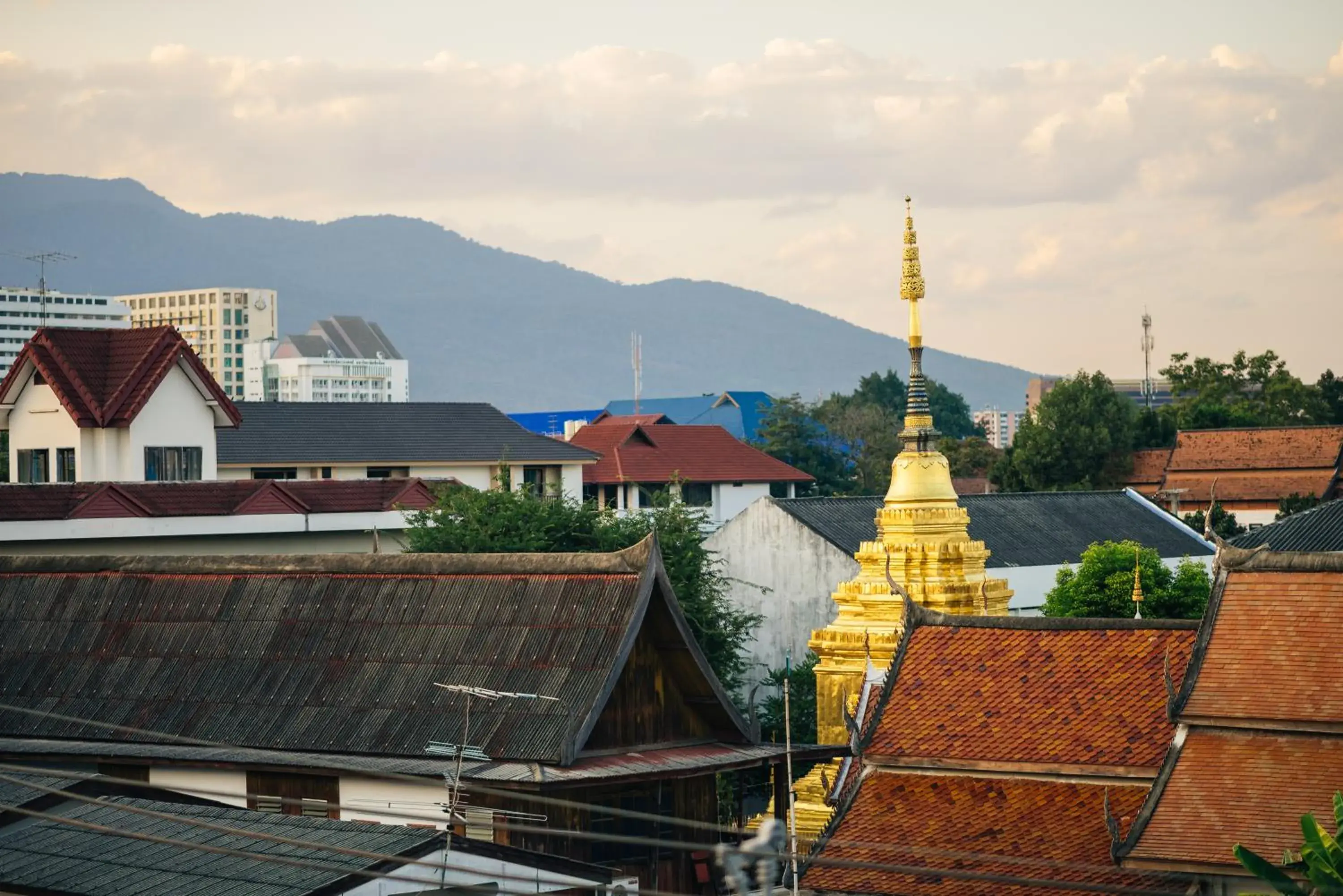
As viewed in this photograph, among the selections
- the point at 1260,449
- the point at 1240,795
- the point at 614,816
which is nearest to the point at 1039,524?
the point at 1260,449

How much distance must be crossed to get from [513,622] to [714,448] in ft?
196

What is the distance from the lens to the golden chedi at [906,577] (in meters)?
37.8

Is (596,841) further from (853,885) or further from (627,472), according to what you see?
(627,472)

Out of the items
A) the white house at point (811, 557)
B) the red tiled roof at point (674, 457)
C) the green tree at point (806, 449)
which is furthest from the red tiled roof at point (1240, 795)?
the green tree at point (806, 449)

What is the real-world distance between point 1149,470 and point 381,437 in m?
44.9

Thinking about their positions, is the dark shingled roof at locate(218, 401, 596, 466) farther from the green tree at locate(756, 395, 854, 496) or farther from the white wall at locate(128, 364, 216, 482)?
the green tree at locate(756, 395, 854, 496)

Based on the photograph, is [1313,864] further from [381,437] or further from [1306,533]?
[381,437]

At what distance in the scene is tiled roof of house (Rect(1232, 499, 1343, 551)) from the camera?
1827 inches

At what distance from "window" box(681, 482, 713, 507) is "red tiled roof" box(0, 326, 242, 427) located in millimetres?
38136

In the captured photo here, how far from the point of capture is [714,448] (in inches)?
3516

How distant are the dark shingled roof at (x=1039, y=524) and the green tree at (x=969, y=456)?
34.1 m

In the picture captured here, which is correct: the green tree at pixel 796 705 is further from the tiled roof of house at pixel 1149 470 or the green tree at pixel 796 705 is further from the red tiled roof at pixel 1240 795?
the tiled roof of house at pixel 1149 470

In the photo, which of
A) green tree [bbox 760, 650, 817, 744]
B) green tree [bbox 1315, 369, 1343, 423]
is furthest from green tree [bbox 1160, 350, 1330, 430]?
green tree [bbox 760, 650, 817, 744]

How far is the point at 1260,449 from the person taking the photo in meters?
95.4
